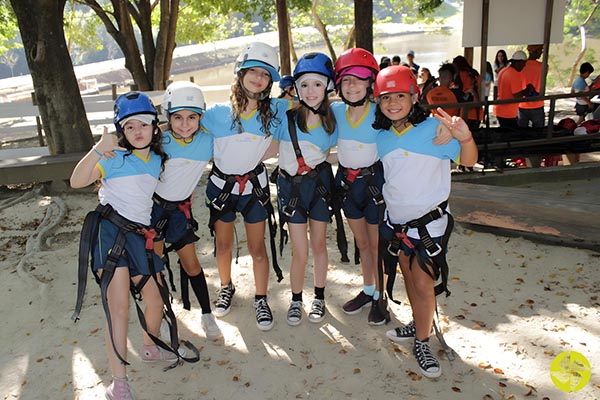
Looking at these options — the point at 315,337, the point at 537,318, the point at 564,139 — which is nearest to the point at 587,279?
the point at 537,318

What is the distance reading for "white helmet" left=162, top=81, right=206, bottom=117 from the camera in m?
3.33

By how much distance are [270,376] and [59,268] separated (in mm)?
2986

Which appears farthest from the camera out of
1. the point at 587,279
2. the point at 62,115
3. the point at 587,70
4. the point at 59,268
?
the point at 587,70

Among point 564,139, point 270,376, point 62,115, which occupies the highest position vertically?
point 62,115

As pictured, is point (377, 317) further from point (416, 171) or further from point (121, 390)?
point (121, 390)

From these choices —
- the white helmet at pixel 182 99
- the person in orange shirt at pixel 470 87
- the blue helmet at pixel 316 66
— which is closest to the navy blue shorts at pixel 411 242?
the blue helmet at pixel 316 66

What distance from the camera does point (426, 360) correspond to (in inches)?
135

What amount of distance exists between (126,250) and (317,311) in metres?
1.64

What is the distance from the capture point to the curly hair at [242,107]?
355cm

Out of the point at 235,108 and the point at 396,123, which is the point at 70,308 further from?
the point at 396,123

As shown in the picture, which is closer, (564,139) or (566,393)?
(566,393)

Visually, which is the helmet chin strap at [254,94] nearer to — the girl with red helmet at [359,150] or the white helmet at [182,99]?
the white helmet at [182,99]

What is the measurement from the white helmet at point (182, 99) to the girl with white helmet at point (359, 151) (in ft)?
3.08

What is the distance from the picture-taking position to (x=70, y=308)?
4512mm
